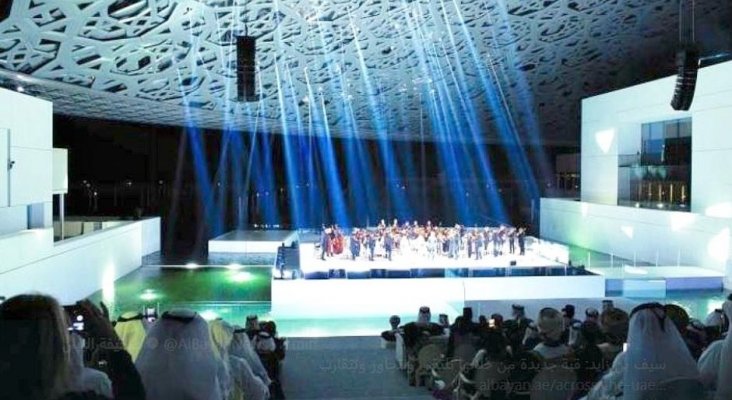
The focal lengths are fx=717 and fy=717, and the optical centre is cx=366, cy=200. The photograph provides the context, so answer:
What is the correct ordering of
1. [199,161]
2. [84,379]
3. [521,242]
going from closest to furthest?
[84,379] < [521,242] < [199,161]

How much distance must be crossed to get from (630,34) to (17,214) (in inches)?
582

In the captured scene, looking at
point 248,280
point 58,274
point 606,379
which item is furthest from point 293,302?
point 606,379

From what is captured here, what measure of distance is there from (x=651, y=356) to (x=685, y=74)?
10.0 metres

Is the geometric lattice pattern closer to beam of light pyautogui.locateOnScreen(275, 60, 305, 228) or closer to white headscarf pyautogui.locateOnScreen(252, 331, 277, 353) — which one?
beam of light pyautogui.locateOnScreen(275, 60, 305, 228)

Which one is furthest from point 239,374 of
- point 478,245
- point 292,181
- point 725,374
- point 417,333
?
point 292,181

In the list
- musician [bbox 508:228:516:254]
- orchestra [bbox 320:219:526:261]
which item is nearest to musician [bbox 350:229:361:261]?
orchestra [bbox 320:219:526:261]

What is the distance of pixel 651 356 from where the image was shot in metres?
3.08

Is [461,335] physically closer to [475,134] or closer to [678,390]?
[678,390]

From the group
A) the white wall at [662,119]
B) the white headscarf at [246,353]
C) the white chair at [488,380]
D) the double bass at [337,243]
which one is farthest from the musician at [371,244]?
the white chair at [488,380]

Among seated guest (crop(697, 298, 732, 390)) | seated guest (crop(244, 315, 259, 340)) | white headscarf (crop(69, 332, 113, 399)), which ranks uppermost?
white headscarf (crop(69, 332, 113, 399))

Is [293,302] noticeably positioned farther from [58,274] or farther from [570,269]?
[570,269]

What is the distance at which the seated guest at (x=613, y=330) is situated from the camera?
14.2ft

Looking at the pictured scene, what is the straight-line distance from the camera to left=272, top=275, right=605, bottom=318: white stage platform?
1094 cm

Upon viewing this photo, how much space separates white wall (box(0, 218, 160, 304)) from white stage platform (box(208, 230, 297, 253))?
69.5 inches
